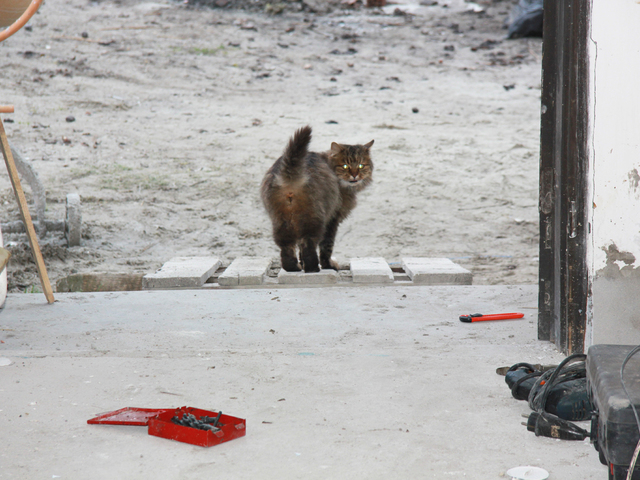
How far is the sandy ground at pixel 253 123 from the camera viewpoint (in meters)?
5.75

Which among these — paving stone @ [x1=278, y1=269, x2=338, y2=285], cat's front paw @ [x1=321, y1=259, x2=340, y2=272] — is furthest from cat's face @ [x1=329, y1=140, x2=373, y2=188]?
paving stone @ [x1=278, y1=269, x2=338, y2=285]

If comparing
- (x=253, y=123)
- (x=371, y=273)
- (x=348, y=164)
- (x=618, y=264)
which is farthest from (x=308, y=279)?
(x=253, y=123)

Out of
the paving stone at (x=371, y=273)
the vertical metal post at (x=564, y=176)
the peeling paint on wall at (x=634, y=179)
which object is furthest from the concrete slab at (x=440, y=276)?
the peeling paint on wall at (x=634, y=179)

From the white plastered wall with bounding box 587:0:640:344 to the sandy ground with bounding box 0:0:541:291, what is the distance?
232 cm

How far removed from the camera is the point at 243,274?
4035mm

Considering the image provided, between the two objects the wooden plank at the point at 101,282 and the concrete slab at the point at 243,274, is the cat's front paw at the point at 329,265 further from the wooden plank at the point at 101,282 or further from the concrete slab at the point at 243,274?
the wooden plank at the point at 101,282

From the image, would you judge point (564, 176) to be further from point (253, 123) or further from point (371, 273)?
point (253, 123)

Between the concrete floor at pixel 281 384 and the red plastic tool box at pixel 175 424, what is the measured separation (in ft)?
0.08

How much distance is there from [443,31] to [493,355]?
11.0m

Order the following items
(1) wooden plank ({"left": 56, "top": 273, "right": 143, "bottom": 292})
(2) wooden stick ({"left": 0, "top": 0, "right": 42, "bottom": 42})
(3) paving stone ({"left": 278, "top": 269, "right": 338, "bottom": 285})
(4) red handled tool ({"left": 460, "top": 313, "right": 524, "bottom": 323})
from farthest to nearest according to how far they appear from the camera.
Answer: (1) wooden plank ({"left": 56, "top": 273, "right": 143, "bottom": 292}) → (3) paving stone ({"left": 278, "top": 269, "right": 338, "bottom": 285}) → (4) red handled tool ({"left": 460, "top": 313, "right": 524, "bottom": 323}) → (2) wooden stick ({"left": 0, "top": 0, "right": 42, "bottom": 42})

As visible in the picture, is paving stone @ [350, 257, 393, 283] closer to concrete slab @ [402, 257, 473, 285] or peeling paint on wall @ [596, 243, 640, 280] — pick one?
concrete slab @ [402, 257, 473, 285]

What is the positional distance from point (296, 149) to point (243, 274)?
2.85 feet

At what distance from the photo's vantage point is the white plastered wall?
224cm

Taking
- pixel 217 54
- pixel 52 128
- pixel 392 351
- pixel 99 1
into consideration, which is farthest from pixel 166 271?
pixel 99 1
